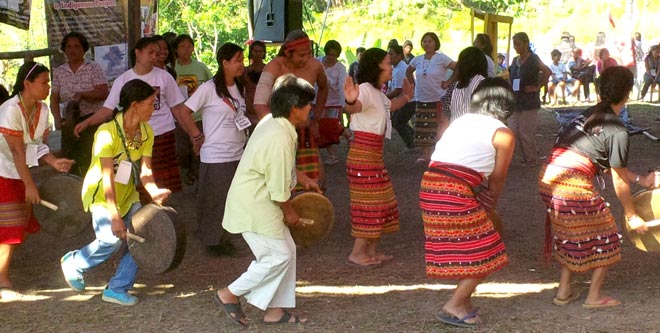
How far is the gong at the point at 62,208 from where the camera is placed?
6098 millimetres

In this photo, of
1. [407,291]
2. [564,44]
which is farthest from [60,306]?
[564,44]

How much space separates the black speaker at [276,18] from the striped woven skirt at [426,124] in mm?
1979

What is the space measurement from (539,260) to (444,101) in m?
Answer: 3.85

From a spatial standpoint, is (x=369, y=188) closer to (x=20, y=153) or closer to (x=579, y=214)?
(x=579, y=214)

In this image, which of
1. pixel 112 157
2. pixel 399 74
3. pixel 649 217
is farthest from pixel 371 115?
pixel 399 74

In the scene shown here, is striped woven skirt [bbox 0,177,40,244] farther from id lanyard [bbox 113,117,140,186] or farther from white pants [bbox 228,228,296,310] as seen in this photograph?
white pants [bbox 228,228,296,310]

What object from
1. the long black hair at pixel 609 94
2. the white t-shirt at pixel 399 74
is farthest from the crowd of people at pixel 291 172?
the white t-shirt at pixel 399 74

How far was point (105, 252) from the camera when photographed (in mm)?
5648

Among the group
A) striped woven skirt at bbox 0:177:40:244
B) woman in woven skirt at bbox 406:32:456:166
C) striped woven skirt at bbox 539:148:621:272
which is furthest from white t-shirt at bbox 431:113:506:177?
woman in woven skirt at bbox 406:32:456:166

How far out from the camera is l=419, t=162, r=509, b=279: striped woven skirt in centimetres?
495

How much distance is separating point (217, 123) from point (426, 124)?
17.4 feet

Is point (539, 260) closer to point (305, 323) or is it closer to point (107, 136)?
point (305, 323)

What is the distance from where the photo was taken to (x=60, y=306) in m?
5.79

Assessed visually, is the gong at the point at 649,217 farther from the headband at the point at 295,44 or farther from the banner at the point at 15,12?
the banner at the point at 15,12
